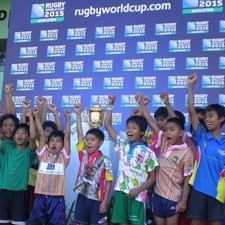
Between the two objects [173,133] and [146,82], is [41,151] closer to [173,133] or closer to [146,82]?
[173,133]

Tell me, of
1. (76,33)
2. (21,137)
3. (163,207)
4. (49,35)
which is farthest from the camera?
(49,35)

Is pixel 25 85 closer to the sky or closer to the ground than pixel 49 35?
closer to the ground

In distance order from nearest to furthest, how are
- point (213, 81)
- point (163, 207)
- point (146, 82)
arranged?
point (163, 207) < point (213, 81) < point (146, 82)

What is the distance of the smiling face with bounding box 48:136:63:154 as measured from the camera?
3.52 meters

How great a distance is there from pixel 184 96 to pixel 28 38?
2.25 meters

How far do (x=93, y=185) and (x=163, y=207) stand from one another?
0.59 metres

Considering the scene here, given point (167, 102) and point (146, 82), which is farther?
point (146, 82)

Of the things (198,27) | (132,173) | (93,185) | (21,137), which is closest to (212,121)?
(132,173)

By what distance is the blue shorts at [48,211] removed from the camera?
3330 millimetres

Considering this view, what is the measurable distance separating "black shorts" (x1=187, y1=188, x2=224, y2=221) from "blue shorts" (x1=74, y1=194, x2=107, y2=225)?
2.32 feet

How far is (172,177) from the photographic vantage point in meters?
3.07

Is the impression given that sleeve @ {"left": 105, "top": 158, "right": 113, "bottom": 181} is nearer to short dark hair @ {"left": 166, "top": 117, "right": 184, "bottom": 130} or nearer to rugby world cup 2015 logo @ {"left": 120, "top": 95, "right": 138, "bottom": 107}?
short dark hair @ {"left": 166, "top": 117, "right": 184, "bottom": 130}

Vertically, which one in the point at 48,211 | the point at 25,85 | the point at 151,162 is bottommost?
the point at 48,211

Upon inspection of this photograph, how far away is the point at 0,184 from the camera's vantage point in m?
3.50
